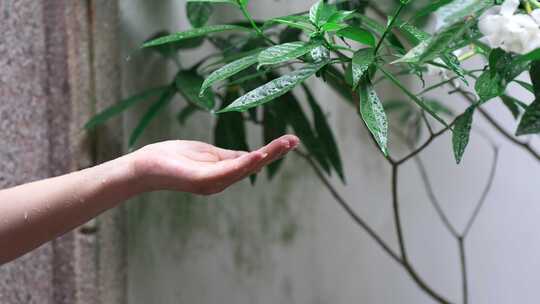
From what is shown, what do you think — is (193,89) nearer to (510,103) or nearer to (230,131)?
(230,131)

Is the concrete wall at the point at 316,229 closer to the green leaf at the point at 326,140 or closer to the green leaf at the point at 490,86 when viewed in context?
the green leaf at the point at 326,140

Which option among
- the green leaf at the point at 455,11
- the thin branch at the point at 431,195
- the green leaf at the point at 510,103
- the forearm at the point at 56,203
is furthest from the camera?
the thin branch at the point at 431,195

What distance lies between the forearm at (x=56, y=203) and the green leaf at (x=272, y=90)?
0.17 metres

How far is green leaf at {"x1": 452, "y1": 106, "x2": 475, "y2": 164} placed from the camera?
0.65 m

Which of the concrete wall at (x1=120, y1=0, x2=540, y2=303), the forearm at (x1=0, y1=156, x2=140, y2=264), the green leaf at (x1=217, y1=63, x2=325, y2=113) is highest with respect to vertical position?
the green leaf at (x1=217, y1=63, x2=325, y2=113)

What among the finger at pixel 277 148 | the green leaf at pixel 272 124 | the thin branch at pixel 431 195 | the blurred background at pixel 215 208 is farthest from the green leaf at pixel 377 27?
the thin branch at pixel 431 195

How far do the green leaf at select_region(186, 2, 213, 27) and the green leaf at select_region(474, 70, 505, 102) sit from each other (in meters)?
0.45

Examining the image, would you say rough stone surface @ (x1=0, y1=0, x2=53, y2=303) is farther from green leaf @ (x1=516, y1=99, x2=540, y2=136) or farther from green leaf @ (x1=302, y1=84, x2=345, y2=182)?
green leaf @ (x1=516, y1=99, x2=540, y2=136)

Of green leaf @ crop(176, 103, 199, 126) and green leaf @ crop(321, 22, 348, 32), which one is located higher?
green leaf @ crop(321, 22, 348, 32)

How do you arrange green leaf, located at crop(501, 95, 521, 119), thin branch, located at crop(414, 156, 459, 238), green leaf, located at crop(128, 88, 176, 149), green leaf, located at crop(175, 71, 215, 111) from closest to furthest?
green leaf, located at crop(501, 95, 521, 119), green leaf, located at crop(175, 71, 215, 111), green leaf, located at crop(128, 88, 176, 149), thin branch, located at crop(414, 156, 459, 238)

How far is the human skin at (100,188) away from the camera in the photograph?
64 centimetres

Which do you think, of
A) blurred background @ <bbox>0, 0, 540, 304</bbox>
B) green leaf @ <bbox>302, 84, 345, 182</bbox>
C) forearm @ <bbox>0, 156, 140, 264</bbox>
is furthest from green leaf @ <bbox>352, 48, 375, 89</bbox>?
blurred background @ <bbox>0, 0, 540, 304</bbox>

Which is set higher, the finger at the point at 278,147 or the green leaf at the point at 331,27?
the green leaf at the point at 331,27

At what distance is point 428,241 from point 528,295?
286 mm
